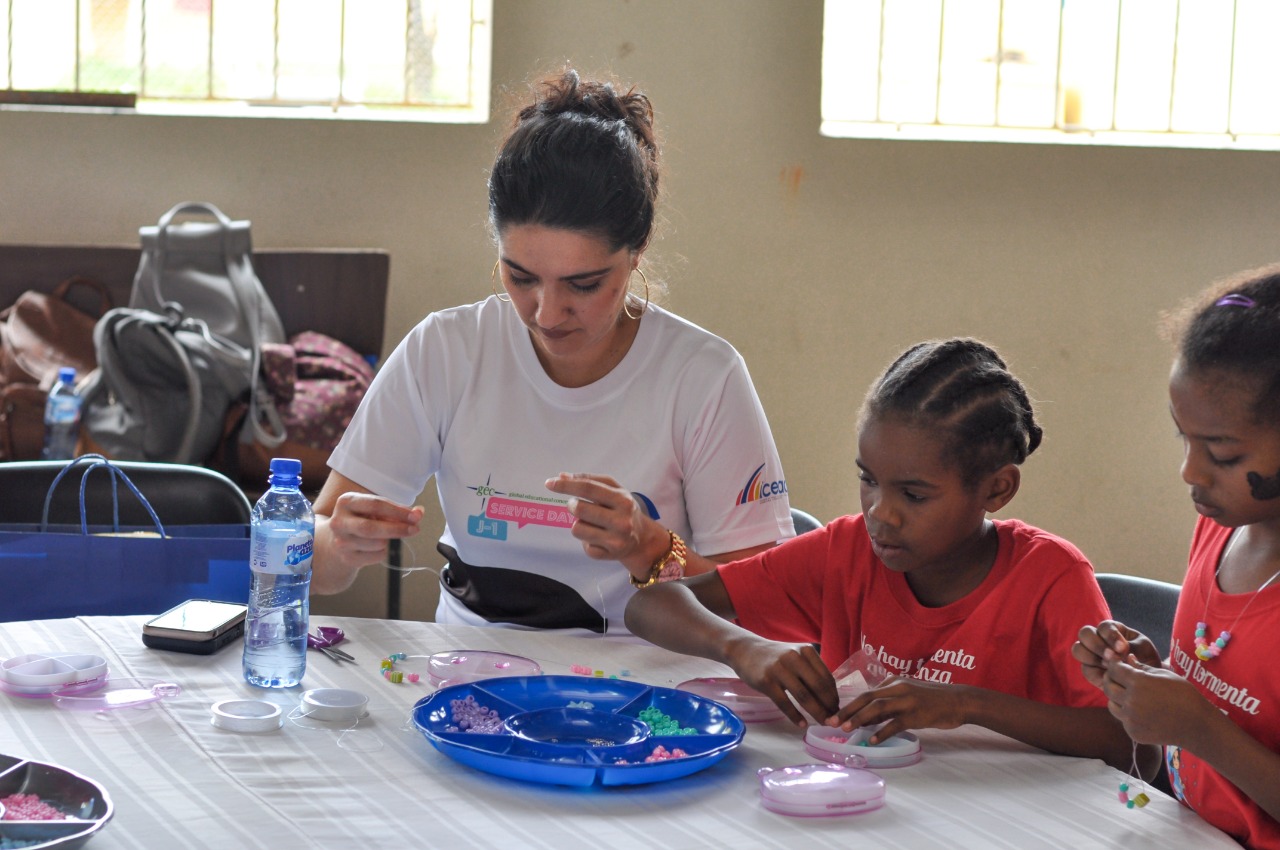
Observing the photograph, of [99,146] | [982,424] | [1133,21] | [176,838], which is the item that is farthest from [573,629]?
[1133,21]

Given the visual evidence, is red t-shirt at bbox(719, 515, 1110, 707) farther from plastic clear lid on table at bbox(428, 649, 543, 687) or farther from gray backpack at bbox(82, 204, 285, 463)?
gray backpack at bbox(82, 204, 285, 463)

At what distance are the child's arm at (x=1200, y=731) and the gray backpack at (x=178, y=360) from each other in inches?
92.8

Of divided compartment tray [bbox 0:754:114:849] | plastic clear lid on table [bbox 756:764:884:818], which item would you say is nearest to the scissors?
divided compartment tray [bbox 0:754:114:849]

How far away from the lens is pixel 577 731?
3.94 feet

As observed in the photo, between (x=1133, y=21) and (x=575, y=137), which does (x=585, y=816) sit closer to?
(x=575, y=137)

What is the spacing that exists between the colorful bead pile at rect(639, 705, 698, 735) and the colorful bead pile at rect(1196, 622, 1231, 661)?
1.76 feet

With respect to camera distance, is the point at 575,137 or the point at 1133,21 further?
the point at 1133,21

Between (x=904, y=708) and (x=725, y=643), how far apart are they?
248mm

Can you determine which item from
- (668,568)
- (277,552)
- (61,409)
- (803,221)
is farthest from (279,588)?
(803,221)

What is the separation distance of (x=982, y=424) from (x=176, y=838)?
3.17ft

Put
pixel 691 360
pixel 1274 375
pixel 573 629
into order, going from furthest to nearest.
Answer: pixel 691 360
pixel 573 629
pixel 1274 375

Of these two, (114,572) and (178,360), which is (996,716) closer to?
(114,572)

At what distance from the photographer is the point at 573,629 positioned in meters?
1.70

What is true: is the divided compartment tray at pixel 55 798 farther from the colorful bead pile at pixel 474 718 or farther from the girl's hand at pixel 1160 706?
the girl's hand at pixel 1160 706
